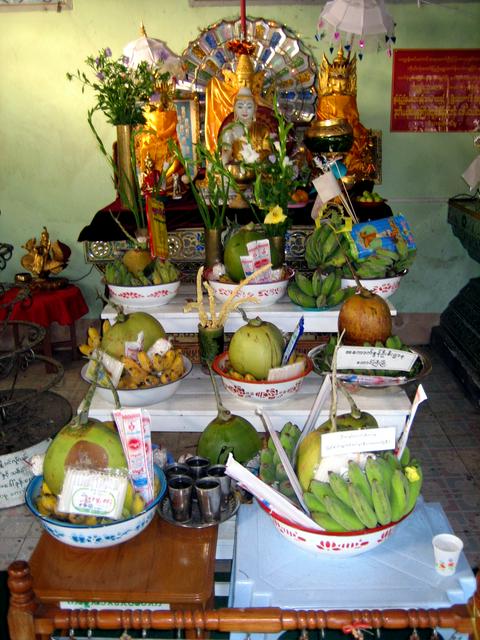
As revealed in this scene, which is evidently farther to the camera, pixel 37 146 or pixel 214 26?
pixel 37 146

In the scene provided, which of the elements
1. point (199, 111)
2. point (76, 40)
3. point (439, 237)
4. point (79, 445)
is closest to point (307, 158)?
point (199, 111)

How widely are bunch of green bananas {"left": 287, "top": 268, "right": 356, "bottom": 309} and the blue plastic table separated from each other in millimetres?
1152

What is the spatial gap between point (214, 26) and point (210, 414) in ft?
10.5

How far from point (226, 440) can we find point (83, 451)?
429mm

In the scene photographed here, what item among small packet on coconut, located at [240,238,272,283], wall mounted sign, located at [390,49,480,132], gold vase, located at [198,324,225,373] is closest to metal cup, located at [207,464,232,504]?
gold vase, located at [198,324,225,373]

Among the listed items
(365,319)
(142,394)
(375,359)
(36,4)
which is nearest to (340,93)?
(36,4)

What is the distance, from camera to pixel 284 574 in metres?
1.38

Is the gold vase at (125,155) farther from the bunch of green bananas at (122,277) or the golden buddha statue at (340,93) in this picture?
the golden buddha statue at (340,93)

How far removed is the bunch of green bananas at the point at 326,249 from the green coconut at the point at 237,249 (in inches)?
10.1

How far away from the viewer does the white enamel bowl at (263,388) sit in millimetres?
2010

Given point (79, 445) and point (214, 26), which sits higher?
point (214, 26)

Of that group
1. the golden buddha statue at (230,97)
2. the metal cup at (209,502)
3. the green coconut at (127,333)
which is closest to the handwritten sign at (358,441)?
the metal cup at (209,502)

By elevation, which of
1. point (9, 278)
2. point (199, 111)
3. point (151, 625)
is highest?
point (199, 111)

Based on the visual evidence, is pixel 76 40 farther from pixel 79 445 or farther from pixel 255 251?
pixel 79 445
